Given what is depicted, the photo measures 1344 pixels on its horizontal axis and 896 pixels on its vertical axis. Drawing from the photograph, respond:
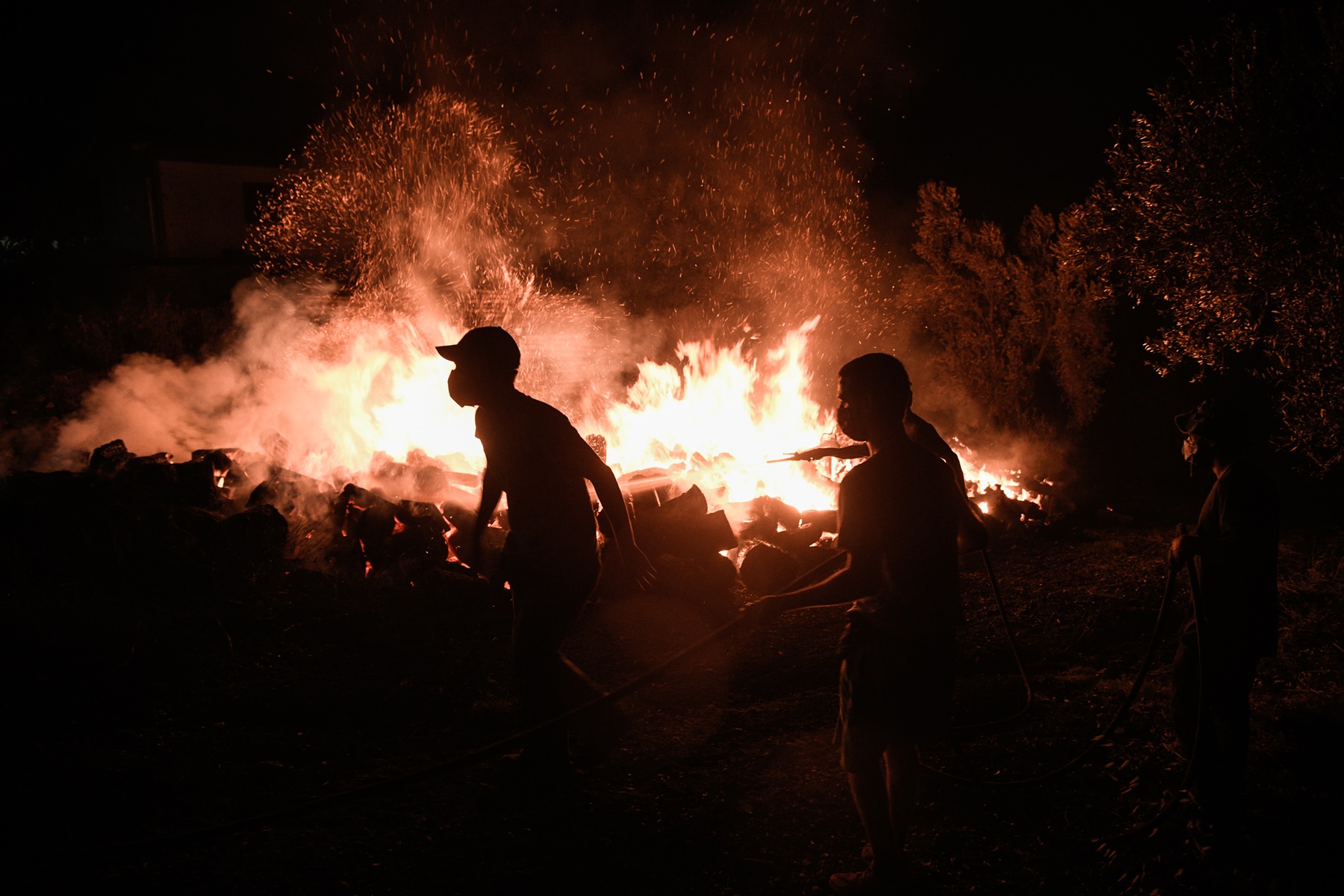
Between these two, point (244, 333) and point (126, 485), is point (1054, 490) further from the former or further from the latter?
point (244, 333)

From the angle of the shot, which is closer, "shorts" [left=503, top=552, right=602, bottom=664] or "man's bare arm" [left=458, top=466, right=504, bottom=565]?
"shorts" [left=503, top=552, right=602, bottom=664]

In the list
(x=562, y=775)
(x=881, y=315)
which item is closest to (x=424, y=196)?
(x=881, y=315)

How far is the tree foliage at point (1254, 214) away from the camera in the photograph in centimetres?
616

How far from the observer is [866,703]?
296cm

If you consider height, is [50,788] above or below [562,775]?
above

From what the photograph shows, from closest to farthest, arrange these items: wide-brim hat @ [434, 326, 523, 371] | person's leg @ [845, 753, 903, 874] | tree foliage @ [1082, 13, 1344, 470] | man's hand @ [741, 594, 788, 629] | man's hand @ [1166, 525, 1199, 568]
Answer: man's hand @ [741, 594, 788, 629]
person's leg @ [845, 753, 903, 874]
man's hand @ [1166, 525, 1199, 568]
wide-brim hat @ [434, 326, 523, 371]
tree foliage @ [1082, 13, 1344, 470]

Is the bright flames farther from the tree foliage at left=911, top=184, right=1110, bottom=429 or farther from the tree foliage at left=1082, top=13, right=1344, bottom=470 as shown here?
the tree foliage at left=1082, top=13, right=1344, bottom=470

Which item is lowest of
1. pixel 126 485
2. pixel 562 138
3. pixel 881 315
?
pixel 126 485

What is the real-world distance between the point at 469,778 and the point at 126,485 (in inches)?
209

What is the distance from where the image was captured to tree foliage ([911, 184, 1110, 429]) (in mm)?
12734

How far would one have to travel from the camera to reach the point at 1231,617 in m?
3.41

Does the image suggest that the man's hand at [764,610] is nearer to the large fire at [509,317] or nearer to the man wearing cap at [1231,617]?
the man wearing cap at [1231,617]

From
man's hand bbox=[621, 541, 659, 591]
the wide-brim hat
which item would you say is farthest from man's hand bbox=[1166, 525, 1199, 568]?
the wide-brim hat

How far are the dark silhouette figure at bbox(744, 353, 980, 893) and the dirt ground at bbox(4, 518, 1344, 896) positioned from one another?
1.44 ft
